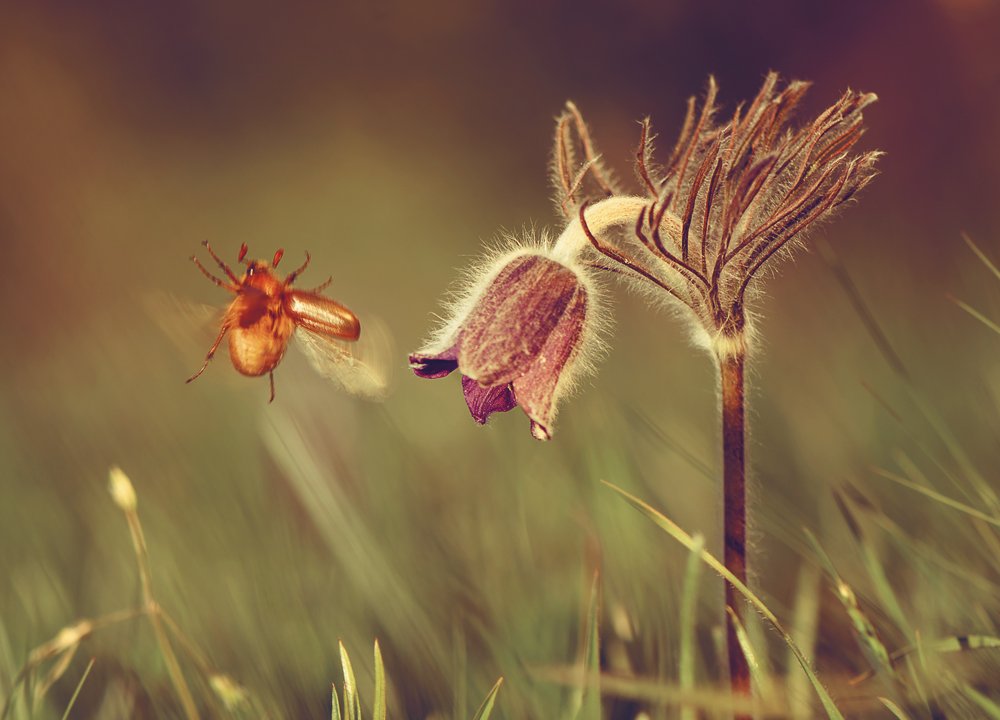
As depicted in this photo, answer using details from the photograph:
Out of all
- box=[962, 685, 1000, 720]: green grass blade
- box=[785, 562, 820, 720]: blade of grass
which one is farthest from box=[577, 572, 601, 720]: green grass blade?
box=[962, 685, 1000, 720]: green grass blade

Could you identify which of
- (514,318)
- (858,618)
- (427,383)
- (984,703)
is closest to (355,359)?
(514,318)

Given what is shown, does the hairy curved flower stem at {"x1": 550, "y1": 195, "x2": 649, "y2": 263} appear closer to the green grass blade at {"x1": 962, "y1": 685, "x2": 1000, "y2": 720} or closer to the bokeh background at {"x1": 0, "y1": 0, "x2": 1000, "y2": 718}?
the bokeh background at {"x1": 0, "y1": 0, "x2": 1000, "y2": 718}

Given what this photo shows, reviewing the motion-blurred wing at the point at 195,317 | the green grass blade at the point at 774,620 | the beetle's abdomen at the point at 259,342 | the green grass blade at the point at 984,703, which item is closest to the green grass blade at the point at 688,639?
the green grass blade at the point at 774,620

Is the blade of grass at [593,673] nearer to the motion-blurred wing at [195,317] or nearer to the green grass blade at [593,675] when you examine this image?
the green grass blade at [593,675]

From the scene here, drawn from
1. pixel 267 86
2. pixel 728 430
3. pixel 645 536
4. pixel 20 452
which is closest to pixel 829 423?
pixel 645 536

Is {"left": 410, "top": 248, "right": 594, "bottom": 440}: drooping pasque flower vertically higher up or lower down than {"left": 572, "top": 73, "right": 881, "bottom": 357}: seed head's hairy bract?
lower down

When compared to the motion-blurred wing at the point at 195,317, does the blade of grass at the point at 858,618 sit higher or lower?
lower
